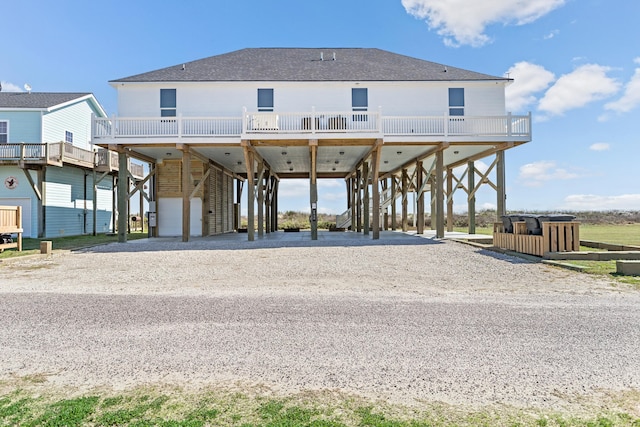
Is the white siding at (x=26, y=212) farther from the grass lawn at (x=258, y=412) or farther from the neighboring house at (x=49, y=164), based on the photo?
the grass lawn at (x=258, y=412)

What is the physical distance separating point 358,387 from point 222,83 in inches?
677

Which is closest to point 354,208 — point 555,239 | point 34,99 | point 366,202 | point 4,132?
point 366,202

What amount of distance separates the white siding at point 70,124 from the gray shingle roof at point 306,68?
8.14 meters

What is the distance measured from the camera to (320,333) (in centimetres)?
471

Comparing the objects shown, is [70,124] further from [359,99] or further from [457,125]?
[457,125]

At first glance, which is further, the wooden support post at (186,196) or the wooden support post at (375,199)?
the wooden support post at (375,199)

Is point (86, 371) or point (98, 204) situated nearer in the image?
point (86, 371)

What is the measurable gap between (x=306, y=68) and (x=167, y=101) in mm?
6963

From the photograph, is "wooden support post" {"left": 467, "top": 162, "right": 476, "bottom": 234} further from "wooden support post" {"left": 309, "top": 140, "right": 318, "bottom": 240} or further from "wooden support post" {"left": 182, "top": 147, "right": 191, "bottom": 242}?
"wooden support post" {"left": 182, "top": 147, "right": 191, "bottom": 242}

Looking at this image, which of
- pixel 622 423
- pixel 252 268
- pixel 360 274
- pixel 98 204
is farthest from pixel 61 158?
pixel 622 423

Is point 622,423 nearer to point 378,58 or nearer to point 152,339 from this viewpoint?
point 152,339

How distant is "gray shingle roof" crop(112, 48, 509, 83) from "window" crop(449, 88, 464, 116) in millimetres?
565

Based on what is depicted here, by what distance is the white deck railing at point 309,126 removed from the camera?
16469mm

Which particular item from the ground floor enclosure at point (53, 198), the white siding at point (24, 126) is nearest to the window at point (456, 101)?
the ground floor enclosure at point (53, 198)
